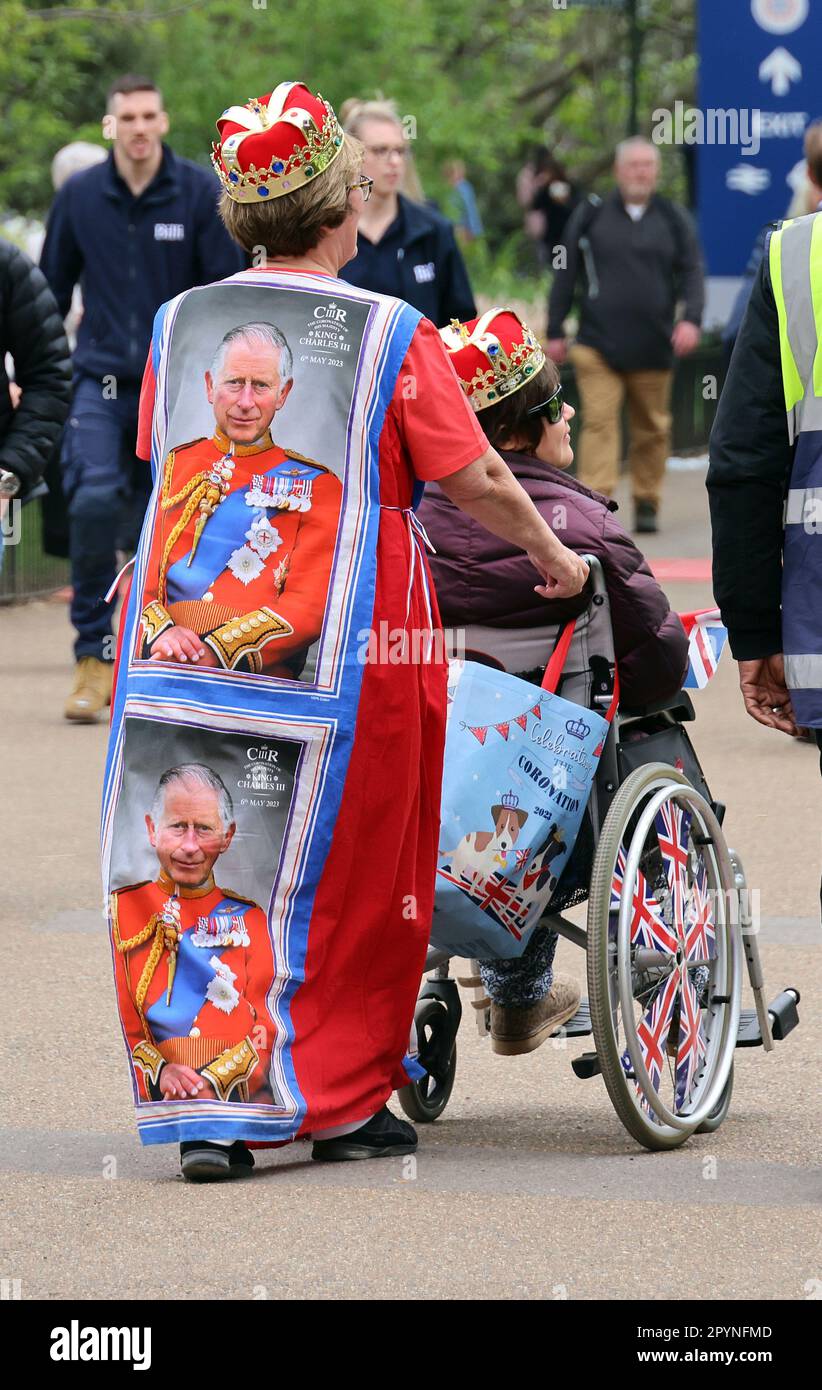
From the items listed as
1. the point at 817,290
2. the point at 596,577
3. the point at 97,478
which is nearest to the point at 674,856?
the point at 596,577

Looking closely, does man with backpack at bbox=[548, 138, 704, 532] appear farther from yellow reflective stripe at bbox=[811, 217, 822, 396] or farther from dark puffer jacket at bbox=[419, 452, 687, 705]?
yellow reflective stripe at bbox=[811, 217, 822, 396]

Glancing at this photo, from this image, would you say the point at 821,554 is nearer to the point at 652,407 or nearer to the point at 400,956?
the point at 400,956

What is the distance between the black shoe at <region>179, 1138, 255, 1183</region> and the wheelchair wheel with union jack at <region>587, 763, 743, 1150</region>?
2.14ft

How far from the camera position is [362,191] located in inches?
183

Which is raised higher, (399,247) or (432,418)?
(399,247)

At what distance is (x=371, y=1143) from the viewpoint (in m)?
4.72

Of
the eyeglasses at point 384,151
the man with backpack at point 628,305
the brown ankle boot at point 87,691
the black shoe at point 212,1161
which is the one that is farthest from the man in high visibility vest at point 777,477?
the man with backpack at point 628,305

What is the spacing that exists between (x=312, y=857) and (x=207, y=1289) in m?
0.89

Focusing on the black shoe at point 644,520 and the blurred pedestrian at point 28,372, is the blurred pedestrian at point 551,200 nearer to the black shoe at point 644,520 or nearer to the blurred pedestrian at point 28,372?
the black shoe at point 644,520

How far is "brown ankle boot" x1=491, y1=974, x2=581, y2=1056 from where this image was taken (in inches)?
204

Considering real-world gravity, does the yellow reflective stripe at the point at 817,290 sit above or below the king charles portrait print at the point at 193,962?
above

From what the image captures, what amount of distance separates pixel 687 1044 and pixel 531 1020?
14.7 inches

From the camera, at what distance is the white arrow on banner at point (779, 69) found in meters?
18.3

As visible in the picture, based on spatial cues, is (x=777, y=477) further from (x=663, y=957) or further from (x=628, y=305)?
(x=628, y=305)
